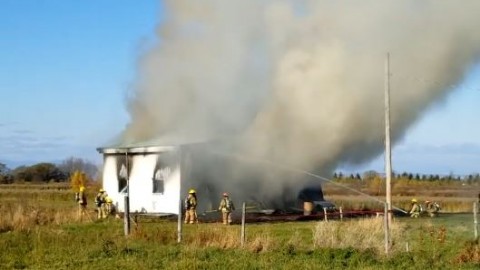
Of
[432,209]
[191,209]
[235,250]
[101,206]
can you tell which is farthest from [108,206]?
[235,250]

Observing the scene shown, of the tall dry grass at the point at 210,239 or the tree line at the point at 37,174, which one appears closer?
the tall dry grass at the point at 210,239

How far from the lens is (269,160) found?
30500 millimetres

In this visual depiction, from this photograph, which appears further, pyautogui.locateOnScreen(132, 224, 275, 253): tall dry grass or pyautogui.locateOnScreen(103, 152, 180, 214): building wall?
pyautogui.locateOnScreen(103, 152, 180, 214): building wall

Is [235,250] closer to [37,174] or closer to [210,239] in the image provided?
[210,239]

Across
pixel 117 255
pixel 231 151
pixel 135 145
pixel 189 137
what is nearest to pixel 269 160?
pixel 231 151

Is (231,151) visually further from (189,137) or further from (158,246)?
(158,246)

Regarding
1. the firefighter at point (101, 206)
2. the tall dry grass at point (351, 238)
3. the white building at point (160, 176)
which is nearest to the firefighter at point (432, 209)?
the white building at point (160, 176)

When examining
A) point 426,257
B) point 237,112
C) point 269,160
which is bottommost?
point 426,257

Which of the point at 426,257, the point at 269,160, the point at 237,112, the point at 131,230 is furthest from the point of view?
the point at 237,112

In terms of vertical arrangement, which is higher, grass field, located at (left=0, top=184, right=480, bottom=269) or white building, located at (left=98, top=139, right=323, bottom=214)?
white building, located at (left=98, top=139, right=323, bottom=214)

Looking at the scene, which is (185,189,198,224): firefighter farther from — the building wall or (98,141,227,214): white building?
the building wall

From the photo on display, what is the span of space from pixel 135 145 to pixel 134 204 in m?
2.70

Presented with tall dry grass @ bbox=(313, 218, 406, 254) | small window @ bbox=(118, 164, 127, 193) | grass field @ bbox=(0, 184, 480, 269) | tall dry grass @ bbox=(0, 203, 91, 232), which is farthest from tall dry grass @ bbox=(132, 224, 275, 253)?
small window @ bbox=(118, 164, 127, 193)

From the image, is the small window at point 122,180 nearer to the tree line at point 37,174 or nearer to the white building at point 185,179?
the white building at point 185,179
